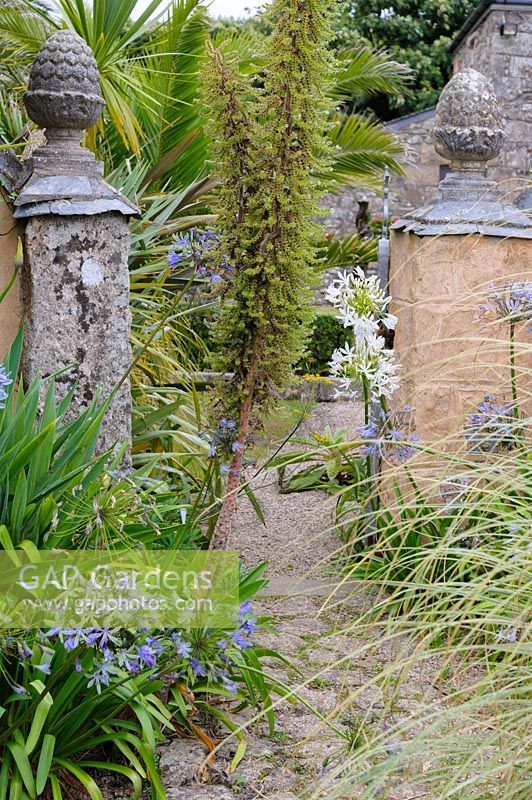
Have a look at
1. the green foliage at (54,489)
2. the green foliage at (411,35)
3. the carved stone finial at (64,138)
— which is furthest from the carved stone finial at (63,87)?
the green foliage at (411,35)

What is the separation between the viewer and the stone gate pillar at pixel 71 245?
119 inches

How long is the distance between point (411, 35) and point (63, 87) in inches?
676

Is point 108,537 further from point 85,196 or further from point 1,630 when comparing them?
point 85,196

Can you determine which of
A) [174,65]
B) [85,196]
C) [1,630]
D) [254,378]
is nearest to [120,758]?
[1,630]

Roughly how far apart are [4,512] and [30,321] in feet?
2.93

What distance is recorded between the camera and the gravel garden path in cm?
230

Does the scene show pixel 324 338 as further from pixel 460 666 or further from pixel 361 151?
pixel 460 666

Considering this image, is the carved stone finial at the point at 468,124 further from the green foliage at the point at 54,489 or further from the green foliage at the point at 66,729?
the green foliage at the point at 66,729

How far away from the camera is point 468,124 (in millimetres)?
3674

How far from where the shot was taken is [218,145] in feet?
9.35

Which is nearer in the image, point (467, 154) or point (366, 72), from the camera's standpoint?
point (467, 154)

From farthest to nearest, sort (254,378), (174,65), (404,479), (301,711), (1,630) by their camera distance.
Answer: (174,65), (404,479), (254,378), (301,711), (1,630)

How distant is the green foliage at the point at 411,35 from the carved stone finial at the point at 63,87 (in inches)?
605

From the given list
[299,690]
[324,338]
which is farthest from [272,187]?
[324,338]
